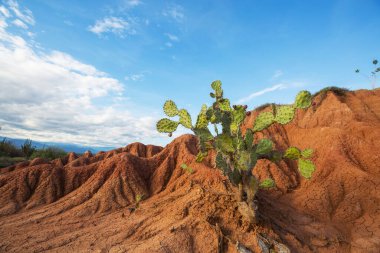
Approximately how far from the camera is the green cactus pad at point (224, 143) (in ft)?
26.9

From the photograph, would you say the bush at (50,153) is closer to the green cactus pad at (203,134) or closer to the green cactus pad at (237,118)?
the green cactus pad at (203,134)

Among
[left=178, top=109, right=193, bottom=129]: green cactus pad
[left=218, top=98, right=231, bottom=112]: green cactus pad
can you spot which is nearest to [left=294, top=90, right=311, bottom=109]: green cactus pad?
[left=218, top=98, right=231, bottom=112]: green cactus pad

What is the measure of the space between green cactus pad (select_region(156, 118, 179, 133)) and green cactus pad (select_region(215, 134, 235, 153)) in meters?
1.42

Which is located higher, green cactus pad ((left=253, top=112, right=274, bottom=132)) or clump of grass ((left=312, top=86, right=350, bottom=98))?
clump of grass ((left=312, top=86, right=350, bottom=98))

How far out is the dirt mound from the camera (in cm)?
879

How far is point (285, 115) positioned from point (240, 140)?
4.75ft

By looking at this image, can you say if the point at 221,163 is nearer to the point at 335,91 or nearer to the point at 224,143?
the point at 224,143

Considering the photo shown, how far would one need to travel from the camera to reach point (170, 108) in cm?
904

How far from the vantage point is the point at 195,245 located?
321 inches

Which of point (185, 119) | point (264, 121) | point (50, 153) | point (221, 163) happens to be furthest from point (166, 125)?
point (50, 153)

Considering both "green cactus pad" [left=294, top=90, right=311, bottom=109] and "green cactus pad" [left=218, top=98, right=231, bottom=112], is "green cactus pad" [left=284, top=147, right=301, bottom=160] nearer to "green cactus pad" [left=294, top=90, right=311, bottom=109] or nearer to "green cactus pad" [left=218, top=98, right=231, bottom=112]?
"green cactus pad" [left=294, top=90, right=311, bottom=109]

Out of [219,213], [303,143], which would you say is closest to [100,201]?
[219,213]

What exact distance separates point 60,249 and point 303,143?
14894 mm

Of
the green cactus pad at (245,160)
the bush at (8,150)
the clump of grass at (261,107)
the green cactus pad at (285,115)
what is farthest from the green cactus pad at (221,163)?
the bush at (8,150)
